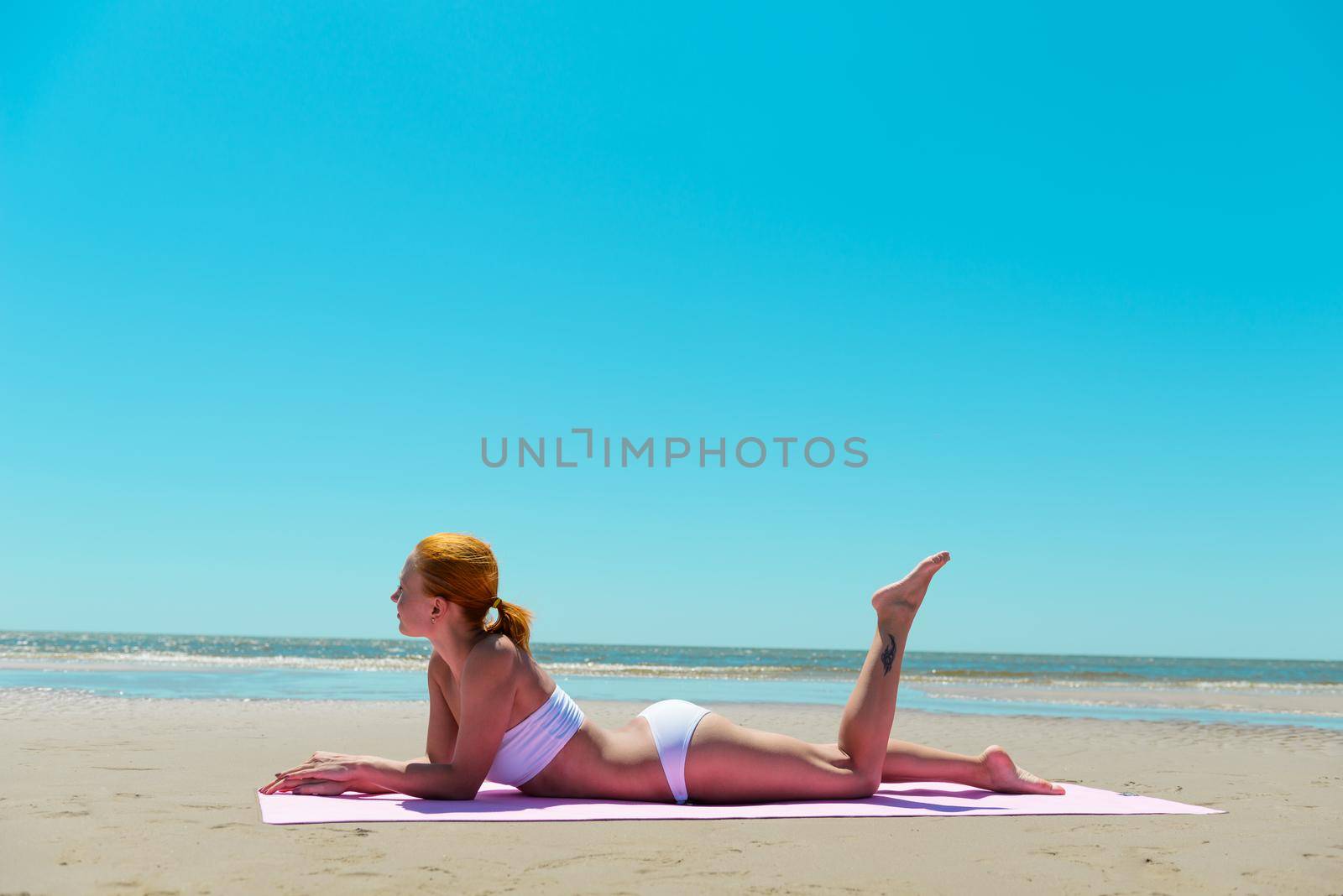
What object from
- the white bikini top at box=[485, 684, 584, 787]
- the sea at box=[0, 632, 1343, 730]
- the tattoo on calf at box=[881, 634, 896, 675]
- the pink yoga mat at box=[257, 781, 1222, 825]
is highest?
the tattoo on calf at box=[881, 634, 896, 675]

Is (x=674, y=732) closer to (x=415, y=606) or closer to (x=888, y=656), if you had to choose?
(x=888, y=656)

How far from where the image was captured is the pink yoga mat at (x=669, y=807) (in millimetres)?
4199

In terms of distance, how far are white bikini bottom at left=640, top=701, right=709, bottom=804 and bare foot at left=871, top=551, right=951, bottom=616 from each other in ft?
→ 3.09

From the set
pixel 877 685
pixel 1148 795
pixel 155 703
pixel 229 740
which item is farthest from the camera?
pixel 155 703

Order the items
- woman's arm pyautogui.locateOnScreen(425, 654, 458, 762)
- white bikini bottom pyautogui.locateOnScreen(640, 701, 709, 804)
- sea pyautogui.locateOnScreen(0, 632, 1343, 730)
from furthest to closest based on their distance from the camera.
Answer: sea pyautogui.locateOnScreen(0, 632, 1343, 730) → woman's arm pyautogui.locateOnScreen(425, 654, 458, 762) → white bikini bottom pyautogui.locateOnScreen(640, 701, 709, 804)

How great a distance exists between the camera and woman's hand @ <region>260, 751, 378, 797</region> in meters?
4.43

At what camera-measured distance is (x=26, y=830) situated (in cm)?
393

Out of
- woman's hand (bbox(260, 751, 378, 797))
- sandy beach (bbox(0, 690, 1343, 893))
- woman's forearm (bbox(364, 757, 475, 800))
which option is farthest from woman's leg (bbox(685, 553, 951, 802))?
woman's hand (bbox(260, 751, 378, 797))

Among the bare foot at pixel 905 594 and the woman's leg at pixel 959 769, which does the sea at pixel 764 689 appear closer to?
the woman's leg at pixel 959 769

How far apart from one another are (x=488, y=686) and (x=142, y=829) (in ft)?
4.52

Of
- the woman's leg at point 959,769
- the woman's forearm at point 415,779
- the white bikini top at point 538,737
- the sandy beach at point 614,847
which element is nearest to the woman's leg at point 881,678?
the woman's leg at point 959,769

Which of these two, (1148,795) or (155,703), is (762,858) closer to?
(1148,795)

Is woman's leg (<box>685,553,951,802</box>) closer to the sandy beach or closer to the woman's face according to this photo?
the sandy beach

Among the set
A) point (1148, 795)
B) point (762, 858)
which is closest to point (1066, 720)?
point (1148, 795)
